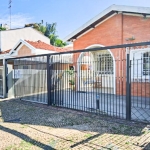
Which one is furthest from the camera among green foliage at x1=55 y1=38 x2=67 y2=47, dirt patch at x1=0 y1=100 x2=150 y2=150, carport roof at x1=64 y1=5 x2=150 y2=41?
green foliage at x1=55 y1=38 x2=67 y2=47

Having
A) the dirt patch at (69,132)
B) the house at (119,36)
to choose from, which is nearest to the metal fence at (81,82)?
the house at (119,36)

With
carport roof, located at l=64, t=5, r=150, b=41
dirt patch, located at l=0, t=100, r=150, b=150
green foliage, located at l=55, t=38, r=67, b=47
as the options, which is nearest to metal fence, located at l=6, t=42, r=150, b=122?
dirt patch, located at l=0, t=100, r=150, b=150

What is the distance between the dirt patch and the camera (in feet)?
14.7

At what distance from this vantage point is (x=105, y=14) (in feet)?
38.5

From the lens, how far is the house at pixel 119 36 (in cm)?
1048

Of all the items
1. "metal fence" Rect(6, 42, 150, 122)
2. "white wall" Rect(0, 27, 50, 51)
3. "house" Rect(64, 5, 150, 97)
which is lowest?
"metal fence" Rect(6, 42, 150, 122)

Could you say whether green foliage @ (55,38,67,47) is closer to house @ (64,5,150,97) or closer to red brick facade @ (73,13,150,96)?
house @ (64,5,150,97)

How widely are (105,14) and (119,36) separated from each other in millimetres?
1774

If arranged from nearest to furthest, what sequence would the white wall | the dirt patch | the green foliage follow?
the dirt patch
the white wall
the green foliage

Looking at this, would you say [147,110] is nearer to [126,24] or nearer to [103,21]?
[126,24]

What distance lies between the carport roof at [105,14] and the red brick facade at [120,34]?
342 mm

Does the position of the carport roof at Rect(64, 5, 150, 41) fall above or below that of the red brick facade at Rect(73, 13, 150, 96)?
above

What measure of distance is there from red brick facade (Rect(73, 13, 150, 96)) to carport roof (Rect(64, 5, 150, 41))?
1.12ft

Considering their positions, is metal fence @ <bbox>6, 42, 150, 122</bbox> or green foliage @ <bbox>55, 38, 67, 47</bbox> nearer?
metal fence @ <bbox>6, 42, 150, 122</bbox>
